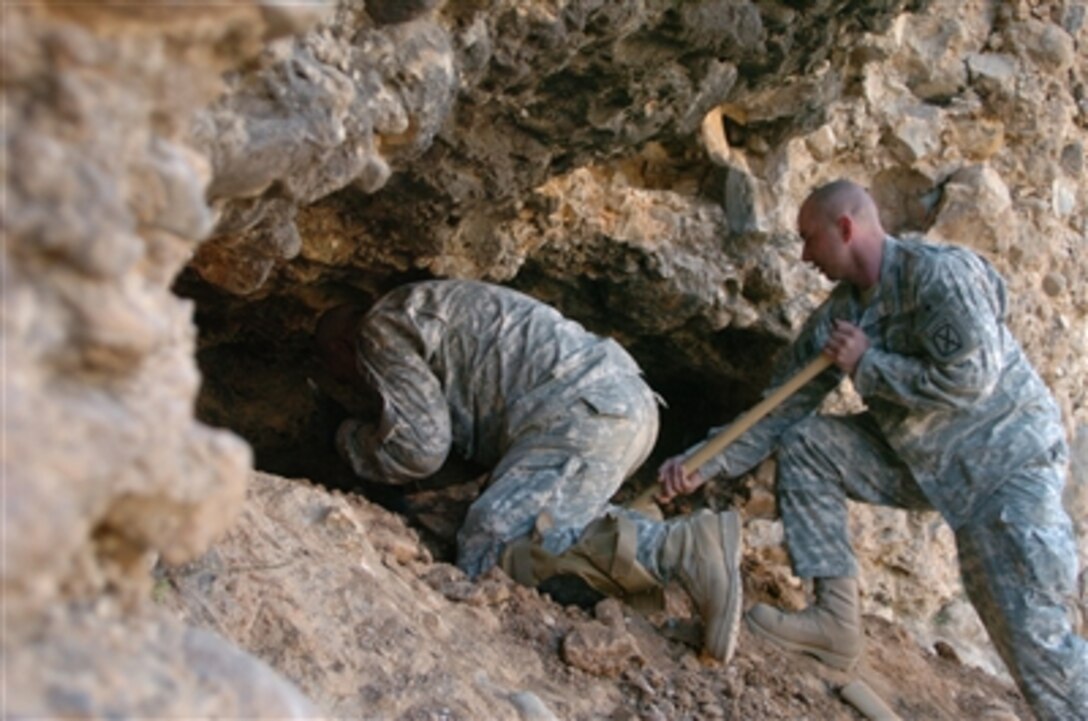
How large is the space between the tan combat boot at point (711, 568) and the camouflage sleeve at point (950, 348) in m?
0.67

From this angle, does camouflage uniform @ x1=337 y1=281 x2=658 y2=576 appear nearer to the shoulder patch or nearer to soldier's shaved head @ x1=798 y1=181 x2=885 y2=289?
soldier's shaved head @ x1=798 y1=181 x2=885 y2=289

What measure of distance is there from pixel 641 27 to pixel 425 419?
4.61ft

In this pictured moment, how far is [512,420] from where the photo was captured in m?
3.98

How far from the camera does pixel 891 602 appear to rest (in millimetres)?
5211

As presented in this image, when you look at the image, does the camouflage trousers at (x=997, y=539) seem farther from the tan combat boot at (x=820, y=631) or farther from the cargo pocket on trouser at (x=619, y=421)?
the cargo pocket on trouser at (x=619, y=421)

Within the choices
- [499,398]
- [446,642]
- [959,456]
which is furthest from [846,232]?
[446,642]

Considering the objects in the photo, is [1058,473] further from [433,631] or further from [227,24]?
[227,24]

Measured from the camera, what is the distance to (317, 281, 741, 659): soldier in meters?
3.48

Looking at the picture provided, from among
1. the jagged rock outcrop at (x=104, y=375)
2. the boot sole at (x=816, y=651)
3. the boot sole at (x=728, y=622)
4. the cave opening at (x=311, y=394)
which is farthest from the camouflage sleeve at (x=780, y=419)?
the jagged rock outcrop at (x=104, y=375)

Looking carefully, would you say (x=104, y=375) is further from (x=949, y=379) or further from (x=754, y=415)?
(x=754, y=415)

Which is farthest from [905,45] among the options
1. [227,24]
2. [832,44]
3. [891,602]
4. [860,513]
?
[227,24]

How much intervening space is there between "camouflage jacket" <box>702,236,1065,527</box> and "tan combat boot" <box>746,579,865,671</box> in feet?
1.45

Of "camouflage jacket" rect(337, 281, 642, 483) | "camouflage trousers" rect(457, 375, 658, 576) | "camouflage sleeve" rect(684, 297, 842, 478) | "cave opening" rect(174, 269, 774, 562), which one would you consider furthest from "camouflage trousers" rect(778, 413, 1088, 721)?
"cave opening" rect(174, 269, 774, 562)

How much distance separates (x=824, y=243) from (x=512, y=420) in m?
1.15
